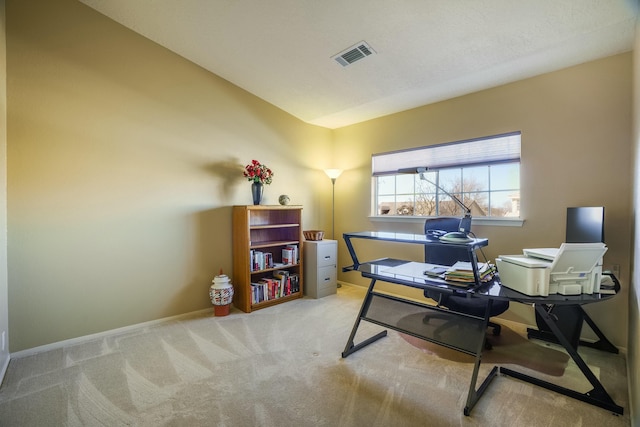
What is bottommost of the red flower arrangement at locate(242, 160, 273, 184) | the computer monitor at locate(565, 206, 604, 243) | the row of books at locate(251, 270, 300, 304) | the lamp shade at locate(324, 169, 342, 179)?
the row of books at locate(251, 270, 300, 304)

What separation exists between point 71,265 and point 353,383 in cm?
273

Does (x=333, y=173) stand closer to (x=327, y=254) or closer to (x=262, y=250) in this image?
(x=327, y=254)

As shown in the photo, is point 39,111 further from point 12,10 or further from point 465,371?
point 465,371

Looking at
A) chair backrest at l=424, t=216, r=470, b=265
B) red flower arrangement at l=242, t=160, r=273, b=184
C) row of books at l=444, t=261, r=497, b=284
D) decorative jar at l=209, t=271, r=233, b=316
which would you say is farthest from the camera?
red flower arrangement at l=242, t=160, r=273, b=184

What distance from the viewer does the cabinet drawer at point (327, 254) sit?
13.0ft

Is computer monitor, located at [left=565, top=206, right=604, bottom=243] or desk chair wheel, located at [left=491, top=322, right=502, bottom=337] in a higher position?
computer monitor, located at [left=565, top=206, right=604, bottom=243]

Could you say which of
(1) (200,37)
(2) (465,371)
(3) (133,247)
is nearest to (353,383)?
(2) (465,371)

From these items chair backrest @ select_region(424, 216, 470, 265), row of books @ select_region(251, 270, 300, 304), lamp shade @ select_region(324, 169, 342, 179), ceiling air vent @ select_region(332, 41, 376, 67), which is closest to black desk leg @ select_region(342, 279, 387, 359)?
chair backrest @ select_region(424, 216, 470, 265)

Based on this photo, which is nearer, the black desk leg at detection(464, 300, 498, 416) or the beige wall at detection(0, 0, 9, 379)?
the black desk leg at detection(464, 300, 498, 416)

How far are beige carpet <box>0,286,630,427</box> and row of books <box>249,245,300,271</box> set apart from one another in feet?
3.05

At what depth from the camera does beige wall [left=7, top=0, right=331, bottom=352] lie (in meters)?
2.45

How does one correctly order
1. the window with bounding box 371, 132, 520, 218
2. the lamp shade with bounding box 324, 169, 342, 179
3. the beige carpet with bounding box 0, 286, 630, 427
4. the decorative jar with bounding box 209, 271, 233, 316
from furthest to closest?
1. the lamp shade with bounding box 324, 169, 342, 179
2. the decorative jar with bounding box 209, 271, 233, 316
3. the window with bounding box 371, 132, 520, 218
4. the beige carpet with bounding box 0, 286, 630, 427

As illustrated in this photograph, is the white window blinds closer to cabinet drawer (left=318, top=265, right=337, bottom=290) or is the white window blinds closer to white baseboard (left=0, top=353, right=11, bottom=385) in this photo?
cabinet drawer (left=318, top=265, right=337, bottom=290)

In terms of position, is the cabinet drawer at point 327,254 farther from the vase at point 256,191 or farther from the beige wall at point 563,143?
the beige wall at point 563,143
